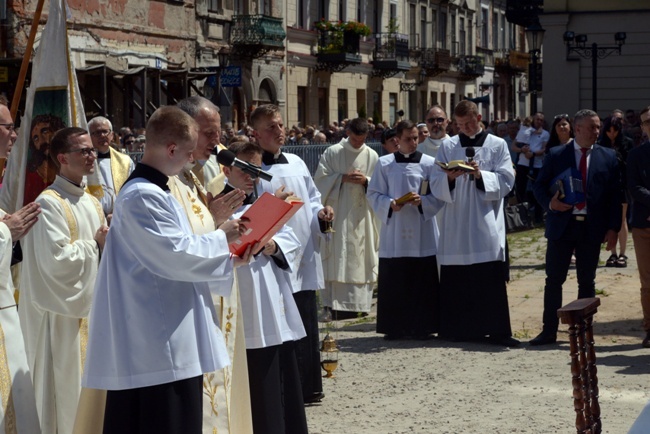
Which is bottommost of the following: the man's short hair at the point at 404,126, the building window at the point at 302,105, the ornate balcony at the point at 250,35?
the man's short hair at the point at 404,126

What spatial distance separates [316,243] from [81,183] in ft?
6.04

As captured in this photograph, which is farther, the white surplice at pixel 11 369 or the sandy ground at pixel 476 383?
the sandy ground at pixel 476 383

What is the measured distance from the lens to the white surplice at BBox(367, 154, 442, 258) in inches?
416

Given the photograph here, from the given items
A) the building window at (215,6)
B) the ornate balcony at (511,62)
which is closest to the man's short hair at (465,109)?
the building window at (215,6)

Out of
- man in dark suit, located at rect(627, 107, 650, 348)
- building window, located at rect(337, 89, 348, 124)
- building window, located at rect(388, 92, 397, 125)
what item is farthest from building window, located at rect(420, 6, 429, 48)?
man in dark suit, located at rect(627, 107, 650, 348)

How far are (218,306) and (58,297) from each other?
2.89 ft

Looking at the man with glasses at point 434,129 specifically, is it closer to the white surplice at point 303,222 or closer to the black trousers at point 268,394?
the white surplice at point 303,222

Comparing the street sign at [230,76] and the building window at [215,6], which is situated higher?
the building window at [215,6]

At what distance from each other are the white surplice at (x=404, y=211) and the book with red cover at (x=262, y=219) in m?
5.00

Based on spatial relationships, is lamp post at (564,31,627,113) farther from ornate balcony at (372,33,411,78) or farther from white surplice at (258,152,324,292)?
white surplice at (258,152,324,292)

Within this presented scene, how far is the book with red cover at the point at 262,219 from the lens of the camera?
5.44 meters

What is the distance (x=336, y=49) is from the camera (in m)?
38.1

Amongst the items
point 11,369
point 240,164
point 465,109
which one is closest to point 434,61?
point 465,109

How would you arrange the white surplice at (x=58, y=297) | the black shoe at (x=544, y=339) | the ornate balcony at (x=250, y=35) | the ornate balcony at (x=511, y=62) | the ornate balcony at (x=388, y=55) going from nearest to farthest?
1. the white surplice at (x=58, y=297)
2. the black shoe at (x=544, y=339)
3. the ornate balcony at (x=250, y=35)
4. the ornate balcony at (x=388, y=55)
5. the ornate balcony at (x=511, y=62)
